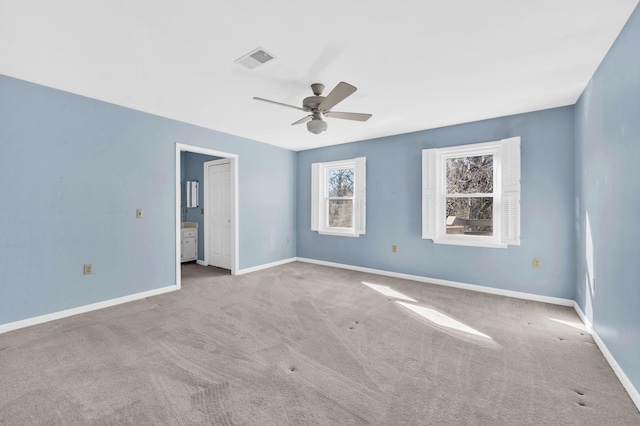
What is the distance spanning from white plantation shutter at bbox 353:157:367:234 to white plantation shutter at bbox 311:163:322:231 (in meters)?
0.90

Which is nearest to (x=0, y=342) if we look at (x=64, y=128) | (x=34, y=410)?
(x=34, y=410)

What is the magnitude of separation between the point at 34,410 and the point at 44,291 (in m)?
1.73

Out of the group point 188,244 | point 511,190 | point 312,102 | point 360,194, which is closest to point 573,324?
point 511,190

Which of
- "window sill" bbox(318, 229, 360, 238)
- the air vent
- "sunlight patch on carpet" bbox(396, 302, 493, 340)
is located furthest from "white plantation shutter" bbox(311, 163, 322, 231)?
the air vent

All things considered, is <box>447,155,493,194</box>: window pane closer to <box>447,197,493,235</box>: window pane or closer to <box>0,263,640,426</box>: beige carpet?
<box>447,197,493,235</box>: window pane

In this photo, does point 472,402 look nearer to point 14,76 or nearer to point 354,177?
point 354,177

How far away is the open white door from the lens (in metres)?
5.43

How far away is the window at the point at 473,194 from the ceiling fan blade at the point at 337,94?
226 centimetres

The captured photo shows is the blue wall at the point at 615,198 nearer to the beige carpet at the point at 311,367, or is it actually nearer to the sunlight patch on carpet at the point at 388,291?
the beige carpet at the point at 311,367

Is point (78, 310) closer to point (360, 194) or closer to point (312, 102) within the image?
point (312, 102)

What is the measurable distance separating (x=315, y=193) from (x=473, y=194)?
9.46ft

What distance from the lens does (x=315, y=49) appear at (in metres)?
2.26

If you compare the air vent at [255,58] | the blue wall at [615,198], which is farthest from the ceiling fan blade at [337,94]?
the blue wall at [615,198]

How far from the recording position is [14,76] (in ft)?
8.93
